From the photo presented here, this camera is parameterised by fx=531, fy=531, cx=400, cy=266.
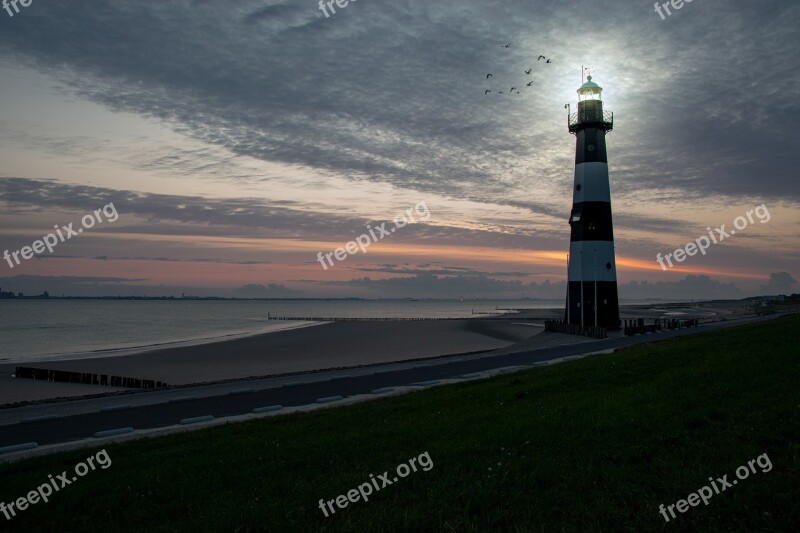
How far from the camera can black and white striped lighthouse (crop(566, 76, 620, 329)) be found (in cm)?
3906

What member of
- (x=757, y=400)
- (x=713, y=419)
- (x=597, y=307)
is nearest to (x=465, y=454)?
(x=713, y=419)

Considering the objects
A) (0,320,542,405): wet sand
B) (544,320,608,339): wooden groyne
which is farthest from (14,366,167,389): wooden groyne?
(544,320,608,339): wooden groyne

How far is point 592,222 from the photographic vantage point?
39031 millimetres

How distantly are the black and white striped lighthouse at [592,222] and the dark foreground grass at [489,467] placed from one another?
2643 centimetres

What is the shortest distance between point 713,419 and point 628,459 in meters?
2.62

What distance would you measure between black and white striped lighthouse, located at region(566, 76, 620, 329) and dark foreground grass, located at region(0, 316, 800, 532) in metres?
26.4

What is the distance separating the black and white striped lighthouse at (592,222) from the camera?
3906 centimetres

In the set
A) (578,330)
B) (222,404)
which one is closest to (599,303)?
(578,330)

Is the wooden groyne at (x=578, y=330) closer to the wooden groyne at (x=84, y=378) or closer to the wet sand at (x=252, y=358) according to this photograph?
the wet sand at (x=252, y=358)

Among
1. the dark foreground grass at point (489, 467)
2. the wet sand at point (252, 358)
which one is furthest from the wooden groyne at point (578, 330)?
the dark foreground grass at point (489, 467)

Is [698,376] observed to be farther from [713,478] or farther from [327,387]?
[327,387]

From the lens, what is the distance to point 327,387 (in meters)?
20.6

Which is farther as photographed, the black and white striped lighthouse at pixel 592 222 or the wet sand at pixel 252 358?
the black and white striped lighthouse at pixel 592 222

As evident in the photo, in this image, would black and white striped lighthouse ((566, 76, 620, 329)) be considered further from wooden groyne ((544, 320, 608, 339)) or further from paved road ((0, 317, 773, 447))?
paved road ((0, 317, 773, 447))
